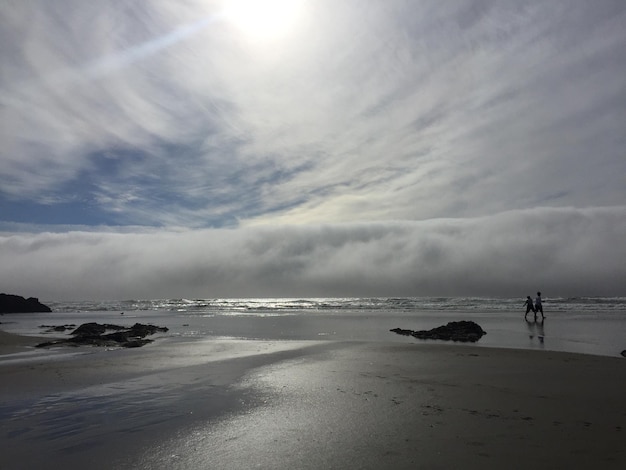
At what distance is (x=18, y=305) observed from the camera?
76688 mm

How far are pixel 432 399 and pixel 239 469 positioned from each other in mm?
4344

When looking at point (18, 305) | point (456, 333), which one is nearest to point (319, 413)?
point (456, 333)

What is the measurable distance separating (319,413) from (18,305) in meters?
91.3

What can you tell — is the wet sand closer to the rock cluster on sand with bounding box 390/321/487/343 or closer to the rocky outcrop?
the rock cluster on sand with bounding box 390/321/487/343

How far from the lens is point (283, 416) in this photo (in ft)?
22.0

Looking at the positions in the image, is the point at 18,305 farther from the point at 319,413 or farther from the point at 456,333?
the point at 319,413

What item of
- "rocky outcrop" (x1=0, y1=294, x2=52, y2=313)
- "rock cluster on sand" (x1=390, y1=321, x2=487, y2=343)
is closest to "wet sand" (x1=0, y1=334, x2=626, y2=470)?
"rock cluster on sand" (x1=390, y1=321, x2=487, y2=343)

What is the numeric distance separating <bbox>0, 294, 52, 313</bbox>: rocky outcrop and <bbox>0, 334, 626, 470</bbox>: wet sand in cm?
7942

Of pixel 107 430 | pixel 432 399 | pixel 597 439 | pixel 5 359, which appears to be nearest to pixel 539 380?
pixel 432 399

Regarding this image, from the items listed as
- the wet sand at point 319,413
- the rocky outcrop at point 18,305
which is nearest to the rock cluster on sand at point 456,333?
the wet sand at point 319,413

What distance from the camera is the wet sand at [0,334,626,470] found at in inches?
197

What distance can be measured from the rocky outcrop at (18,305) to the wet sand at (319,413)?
79.4m

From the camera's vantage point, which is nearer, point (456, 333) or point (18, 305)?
point (456, 333)

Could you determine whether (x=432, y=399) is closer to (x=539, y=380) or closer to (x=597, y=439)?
(x=597, y=439)
